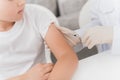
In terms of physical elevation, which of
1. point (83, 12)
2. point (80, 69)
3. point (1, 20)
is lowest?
point (80, 69)

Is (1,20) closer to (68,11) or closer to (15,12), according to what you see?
(15,12)

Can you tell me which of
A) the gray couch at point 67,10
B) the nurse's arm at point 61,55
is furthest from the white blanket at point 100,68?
the gray couch at point 67,10

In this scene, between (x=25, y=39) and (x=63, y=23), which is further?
(x=63, y=23)

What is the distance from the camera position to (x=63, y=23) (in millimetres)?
1985

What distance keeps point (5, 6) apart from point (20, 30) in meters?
0.15

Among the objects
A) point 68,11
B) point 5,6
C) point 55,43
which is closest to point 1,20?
point 5,6

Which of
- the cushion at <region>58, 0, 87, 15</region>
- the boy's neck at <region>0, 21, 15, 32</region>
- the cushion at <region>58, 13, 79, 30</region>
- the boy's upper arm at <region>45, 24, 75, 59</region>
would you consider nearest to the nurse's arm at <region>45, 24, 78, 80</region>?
the boy's upper arm at <region>45, 24, 75, 59</region>

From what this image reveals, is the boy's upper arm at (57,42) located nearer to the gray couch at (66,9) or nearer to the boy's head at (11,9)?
the boy's head at (11,9)

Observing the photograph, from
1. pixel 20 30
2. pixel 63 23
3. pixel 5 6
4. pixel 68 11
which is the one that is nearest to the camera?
pixel 5 6

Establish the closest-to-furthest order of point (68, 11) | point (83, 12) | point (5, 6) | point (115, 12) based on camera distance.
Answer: point (5, 6) < point (115, 12) < point (83, 12) < point (68, 11)

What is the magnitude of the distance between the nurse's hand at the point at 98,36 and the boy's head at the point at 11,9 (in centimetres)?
33

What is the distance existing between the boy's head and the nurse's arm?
17 centimetres

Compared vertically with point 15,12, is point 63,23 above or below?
below

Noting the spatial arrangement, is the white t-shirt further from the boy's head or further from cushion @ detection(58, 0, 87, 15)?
cushion @ detection(58, 0, 87, 15)
